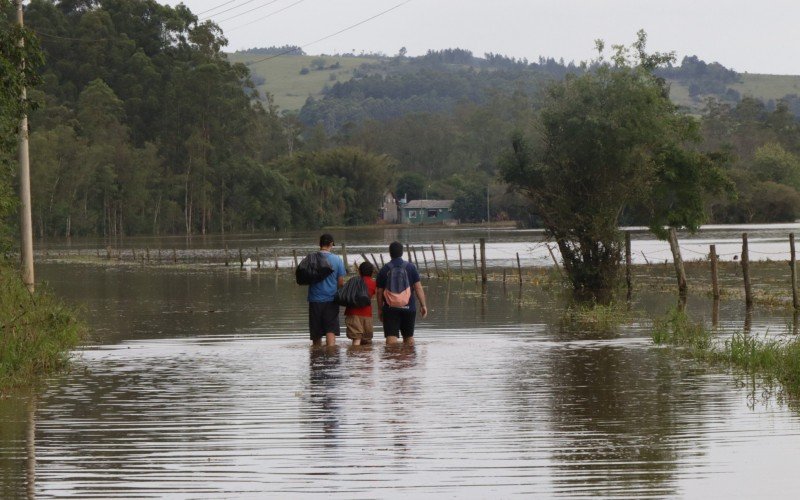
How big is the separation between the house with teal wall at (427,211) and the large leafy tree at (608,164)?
414 feet

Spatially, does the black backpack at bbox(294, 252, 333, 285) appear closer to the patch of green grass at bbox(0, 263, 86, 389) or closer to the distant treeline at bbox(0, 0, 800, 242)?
the patch of green grass at bbox(0, 263, 86, 389)

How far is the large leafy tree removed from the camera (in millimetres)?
32062

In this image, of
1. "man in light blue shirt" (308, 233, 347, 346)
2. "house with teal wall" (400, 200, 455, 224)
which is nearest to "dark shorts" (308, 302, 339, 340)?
"man in light blue shirt" (308, 233, 347, 346)

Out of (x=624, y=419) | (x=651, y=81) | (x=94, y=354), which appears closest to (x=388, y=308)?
(x=94, y=354)

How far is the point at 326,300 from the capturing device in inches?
670

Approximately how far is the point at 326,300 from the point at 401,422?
6.33 meters

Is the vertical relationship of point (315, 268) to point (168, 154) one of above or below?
below

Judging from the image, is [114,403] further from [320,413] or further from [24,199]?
[24,199]

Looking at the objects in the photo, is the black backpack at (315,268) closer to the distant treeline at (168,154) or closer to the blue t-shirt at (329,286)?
the blue t-shirt at (329,286)

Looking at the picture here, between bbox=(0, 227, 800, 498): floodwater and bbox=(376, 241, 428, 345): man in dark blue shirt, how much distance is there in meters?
0.42

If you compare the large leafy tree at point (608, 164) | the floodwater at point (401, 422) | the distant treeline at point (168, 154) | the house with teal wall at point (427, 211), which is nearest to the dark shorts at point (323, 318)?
the floodwater at point (401, 422)

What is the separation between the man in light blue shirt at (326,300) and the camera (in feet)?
54.7

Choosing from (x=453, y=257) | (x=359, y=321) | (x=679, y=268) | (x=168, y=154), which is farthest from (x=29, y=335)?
(x=168, y=154)

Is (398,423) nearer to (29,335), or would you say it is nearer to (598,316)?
(29,335)
